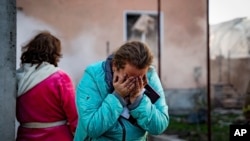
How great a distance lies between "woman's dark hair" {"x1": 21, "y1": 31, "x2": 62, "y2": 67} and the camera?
10.8 ft

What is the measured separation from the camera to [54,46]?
3.34 m

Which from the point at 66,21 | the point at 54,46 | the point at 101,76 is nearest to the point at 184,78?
the point at 66,21

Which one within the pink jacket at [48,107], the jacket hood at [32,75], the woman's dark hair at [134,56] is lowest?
the pink jacket at [48,107]

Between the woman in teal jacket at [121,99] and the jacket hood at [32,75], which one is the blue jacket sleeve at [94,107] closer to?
the woman in teal jacket at [121,99]

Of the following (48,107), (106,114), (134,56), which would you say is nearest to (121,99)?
(106,114)

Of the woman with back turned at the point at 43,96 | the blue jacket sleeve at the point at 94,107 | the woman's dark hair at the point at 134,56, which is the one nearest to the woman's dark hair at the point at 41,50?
the woman with back turned at the point at 43,96

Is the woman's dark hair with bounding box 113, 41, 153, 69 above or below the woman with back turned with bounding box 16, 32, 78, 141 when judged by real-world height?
above

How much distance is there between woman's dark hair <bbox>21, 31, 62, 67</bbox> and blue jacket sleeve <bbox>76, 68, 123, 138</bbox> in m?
0.86

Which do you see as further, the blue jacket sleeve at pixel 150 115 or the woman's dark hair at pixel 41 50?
the woman's dark hair at pixel 41 50

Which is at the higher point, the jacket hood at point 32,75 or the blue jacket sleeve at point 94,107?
the jacket hood at point 32,75

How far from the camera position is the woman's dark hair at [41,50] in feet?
10.8

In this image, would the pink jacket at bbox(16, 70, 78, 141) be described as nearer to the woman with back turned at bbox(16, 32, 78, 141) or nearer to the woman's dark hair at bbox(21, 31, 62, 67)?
the woman with back turned at bbox(16, 32, 78, 141)

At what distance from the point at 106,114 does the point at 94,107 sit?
0.31 feet

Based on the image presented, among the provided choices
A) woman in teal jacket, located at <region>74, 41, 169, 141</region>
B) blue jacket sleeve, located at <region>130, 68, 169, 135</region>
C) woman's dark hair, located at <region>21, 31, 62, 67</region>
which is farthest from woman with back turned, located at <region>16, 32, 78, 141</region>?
blue jacket sleeve, located at <region>130, 68, 169, 135</region>
